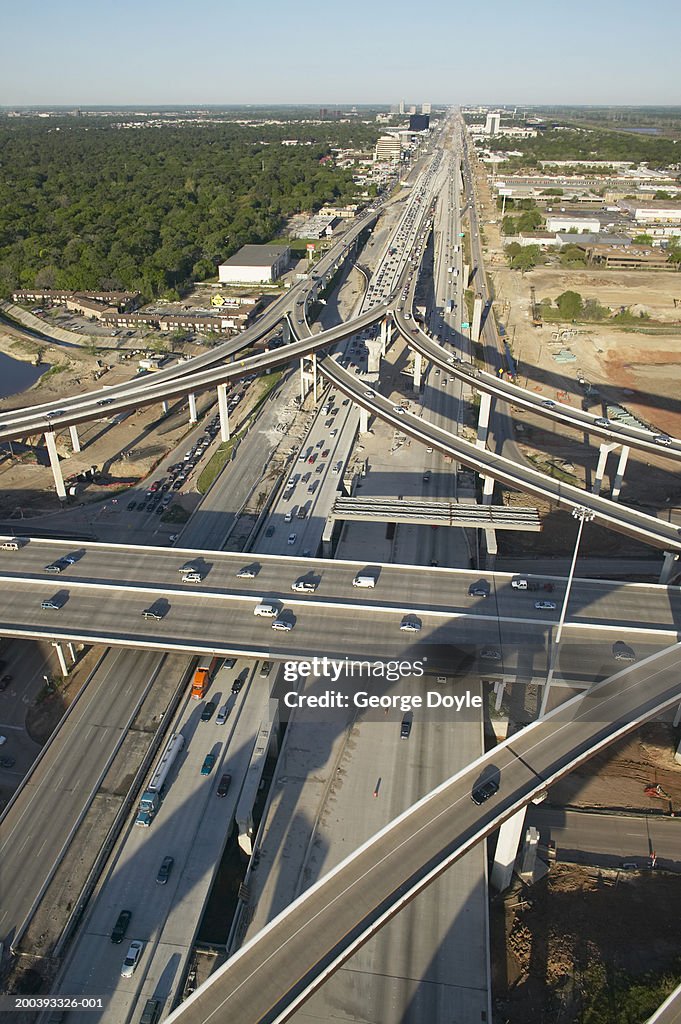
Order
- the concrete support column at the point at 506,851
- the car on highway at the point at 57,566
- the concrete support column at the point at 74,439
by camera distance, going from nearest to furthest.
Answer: the concrete support column at the point at 506,851, the car on highway at the point at 57,566, the concrete support column at the point at 74,439

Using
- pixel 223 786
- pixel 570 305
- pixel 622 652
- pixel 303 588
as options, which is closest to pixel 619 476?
pixel 622 652

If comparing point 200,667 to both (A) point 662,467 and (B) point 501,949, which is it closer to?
(B) point 501,949

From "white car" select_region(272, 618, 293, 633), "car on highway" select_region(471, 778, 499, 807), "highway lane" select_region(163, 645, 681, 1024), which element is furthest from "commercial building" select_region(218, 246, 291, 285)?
"car on highway" select_region(471, 778, 499, 807)

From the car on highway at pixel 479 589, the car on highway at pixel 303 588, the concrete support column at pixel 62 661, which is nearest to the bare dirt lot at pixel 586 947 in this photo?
the car on highway at pixel 479 589

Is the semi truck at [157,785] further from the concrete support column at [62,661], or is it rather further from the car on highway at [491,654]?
the car on highway at [491,654]

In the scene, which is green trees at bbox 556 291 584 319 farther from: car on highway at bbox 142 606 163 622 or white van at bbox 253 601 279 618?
car on highway at bbox 142 606 163 622
